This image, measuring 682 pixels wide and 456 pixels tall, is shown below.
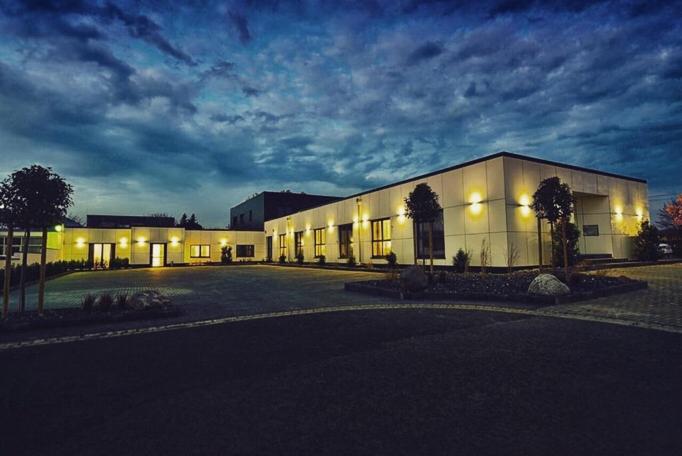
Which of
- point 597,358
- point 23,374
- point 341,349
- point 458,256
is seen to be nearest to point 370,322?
point 341,349

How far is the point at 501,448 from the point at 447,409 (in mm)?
591

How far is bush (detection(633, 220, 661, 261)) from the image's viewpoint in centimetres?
1756

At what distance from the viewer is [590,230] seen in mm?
18016

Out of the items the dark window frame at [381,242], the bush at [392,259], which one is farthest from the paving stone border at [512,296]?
the dark window frame at [381,242]

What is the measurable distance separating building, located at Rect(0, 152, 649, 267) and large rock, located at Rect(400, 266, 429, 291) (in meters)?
2.42

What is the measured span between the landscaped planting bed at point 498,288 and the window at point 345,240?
12.6m

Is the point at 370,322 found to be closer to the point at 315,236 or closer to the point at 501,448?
the point at 501,448

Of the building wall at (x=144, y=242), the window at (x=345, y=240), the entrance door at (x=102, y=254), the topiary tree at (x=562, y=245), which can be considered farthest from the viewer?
the entrance door at (x=102, y=254)

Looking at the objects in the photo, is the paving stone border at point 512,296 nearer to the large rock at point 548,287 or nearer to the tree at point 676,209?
the large rock at point 548,287

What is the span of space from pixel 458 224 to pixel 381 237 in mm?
6061

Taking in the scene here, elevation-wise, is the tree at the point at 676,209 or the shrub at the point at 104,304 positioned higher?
the tree at the point at 676,209

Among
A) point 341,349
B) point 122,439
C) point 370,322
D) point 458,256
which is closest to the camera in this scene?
point 122,439

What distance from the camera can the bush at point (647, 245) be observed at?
17562mm

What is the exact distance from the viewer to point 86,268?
2925 cm
